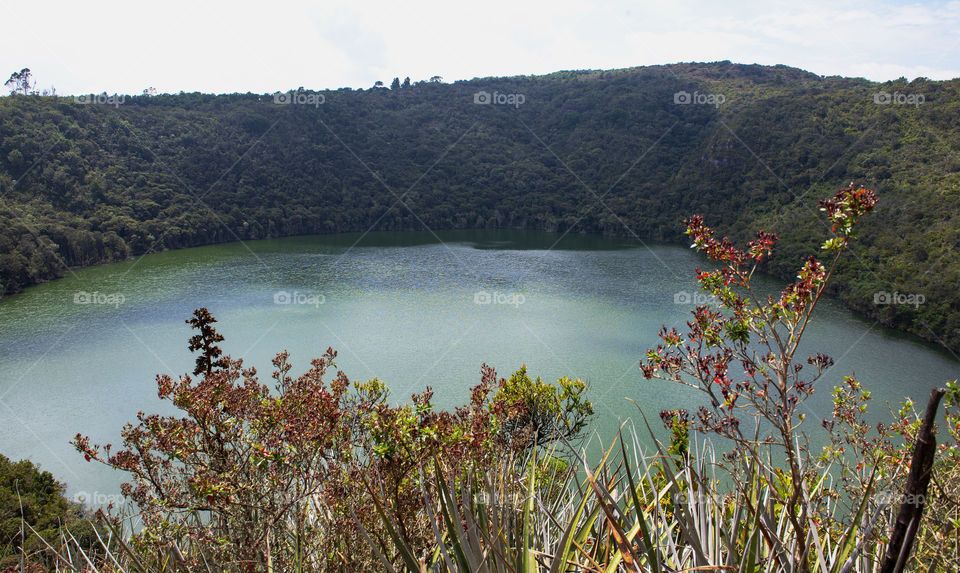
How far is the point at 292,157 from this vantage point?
55375 millimetres

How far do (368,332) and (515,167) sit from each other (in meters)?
45.6

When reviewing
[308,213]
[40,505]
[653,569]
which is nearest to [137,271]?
[308,213]

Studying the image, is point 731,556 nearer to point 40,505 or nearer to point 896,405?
point 40,505

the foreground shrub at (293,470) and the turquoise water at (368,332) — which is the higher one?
the foreground shrub at (293,470)

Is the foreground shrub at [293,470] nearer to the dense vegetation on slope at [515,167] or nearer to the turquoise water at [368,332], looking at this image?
the turquoise water at [368,332]

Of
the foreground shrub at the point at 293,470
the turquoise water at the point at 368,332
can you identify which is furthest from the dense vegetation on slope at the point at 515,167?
the foreground shrub at the point at 293,470

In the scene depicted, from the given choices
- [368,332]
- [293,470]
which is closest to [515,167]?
[368,332]

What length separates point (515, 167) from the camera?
61906 mm

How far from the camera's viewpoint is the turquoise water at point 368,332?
13.4 metres

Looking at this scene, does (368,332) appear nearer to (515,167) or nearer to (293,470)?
(293,470)

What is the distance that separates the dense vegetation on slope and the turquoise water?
3.25m

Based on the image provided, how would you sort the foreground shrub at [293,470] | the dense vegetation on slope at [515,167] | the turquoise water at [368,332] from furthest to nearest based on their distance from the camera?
the dense vegetation on slope at [515,167], the turquoise water at [368,332], the foreground shrub at [293,470]

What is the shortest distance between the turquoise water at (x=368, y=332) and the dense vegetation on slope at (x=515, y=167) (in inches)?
128

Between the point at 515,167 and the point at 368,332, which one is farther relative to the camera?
the point at 515,167
